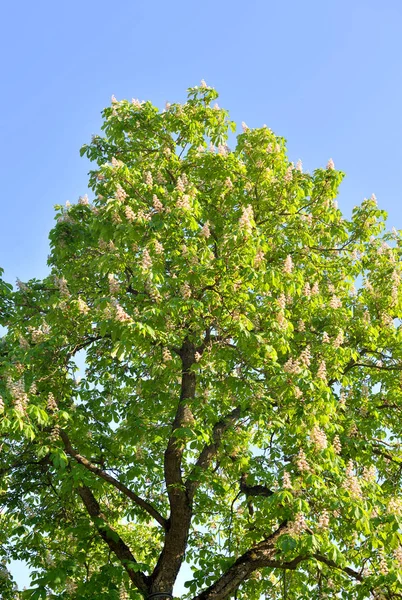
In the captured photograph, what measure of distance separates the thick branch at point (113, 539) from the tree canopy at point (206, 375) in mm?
32

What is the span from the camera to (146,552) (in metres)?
→ 12.2

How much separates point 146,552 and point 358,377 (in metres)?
5.20

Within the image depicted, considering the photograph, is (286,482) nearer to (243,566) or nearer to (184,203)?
(243,566)

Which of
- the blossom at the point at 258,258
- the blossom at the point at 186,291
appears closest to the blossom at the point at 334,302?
the blossom at the point at 258,258

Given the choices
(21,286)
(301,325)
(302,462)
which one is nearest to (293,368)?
(302,462)

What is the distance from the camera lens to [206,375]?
1004cm

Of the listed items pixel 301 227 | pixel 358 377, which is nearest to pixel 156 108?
pixel 301 227

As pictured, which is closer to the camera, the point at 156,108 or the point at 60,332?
the point at 60,332

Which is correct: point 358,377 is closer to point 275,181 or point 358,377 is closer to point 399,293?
point 399,293

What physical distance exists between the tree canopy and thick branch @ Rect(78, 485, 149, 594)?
3 centimetres

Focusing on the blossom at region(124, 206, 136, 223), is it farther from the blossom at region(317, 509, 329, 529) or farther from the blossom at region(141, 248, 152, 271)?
the blossom at region(317, 509, 329, 529)

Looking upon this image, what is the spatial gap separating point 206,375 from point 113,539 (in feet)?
9.44

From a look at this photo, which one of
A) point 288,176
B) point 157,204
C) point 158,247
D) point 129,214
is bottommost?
point 158,247

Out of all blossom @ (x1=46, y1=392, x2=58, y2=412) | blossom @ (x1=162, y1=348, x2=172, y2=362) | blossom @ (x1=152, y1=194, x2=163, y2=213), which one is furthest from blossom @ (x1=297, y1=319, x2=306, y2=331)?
blossom @ (x1=46, y1=392, x2=58, y2=412)
